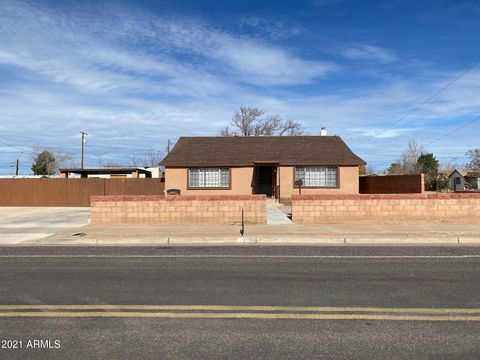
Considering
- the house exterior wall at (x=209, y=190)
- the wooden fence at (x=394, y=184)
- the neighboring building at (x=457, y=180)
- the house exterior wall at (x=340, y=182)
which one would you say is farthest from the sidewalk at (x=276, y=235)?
the neighboring building at (x=457, y=180)

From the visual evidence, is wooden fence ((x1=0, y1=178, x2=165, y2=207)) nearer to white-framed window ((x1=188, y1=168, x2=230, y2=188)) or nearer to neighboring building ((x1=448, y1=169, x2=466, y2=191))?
white-framed window ((x1=188, y1=168, x2=230, y2=188))

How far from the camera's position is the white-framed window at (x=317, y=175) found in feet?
92.6

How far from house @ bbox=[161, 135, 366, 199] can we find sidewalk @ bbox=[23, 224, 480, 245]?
12.5 metres

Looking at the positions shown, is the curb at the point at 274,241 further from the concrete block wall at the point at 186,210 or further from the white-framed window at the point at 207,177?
the white-framed window at the point at 207,177

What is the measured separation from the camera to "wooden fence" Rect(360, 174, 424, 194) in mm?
25189

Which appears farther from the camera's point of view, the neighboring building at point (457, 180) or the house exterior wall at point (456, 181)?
the neighboring building at point (457, 180)

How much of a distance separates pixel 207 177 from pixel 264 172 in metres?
3.66

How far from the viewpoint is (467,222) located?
16.5 meters

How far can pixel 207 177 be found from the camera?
93.6 ft

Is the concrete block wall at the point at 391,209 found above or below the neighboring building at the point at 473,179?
below

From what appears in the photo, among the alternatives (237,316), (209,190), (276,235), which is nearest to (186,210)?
(276,235)

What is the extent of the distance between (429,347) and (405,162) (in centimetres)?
7380

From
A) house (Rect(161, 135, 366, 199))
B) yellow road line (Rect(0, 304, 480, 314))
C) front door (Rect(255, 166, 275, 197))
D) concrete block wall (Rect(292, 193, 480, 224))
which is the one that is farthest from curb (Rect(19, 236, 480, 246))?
front door (Rect(255, 166, 275, 197))

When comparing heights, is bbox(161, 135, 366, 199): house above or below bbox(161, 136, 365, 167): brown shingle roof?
below
